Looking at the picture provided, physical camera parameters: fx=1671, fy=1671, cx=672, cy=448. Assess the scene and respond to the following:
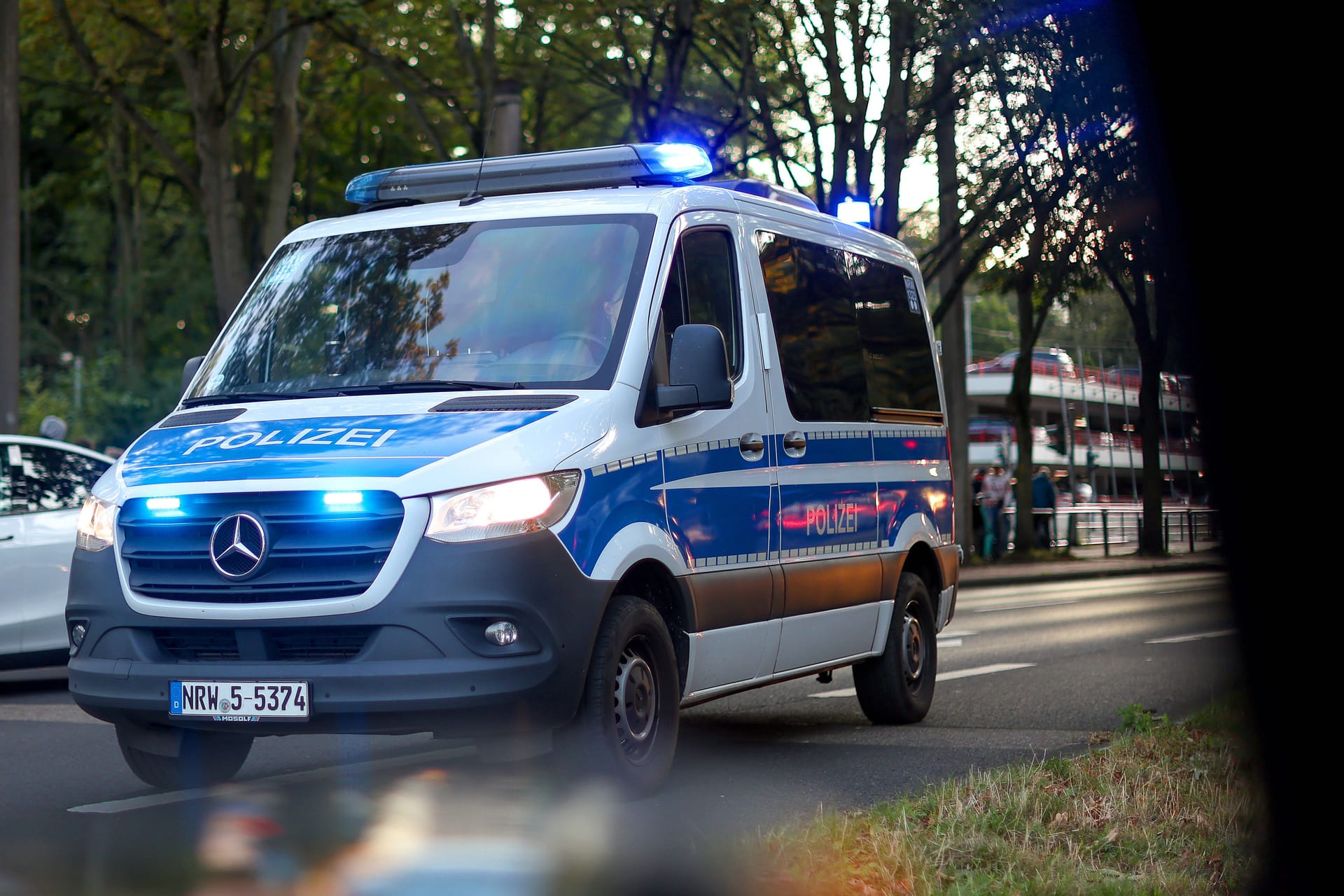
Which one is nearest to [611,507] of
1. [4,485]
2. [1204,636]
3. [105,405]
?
[1204,636]

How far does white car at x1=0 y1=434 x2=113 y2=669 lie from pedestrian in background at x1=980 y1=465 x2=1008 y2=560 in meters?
21.8

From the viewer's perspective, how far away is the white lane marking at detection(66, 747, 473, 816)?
620cm

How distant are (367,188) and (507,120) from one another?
34.8 ft

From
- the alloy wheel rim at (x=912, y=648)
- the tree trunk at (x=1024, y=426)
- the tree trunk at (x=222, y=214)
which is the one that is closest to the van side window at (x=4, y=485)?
the alloy wheel rim at (x=912, y=648)

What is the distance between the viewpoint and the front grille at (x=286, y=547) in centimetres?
545

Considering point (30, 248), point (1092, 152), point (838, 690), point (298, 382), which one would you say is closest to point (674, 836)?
point (298, 382)

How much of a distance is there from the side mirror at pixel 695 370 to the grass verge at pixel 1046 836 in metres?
1.68

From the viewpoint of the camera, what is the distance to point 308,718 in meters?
5.48

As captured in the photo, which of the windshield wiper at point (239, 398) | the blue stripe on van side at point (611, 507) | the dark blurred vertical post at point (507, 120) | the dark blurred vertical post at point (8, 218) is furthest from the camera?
the dark blurred vertical post at point (507, 120)

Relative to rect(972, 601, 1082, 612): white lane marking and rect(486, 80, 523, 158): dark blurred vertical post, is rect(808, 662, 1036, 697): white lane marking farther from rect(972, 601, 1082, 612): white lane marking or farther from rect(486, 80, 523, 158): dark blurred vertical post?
rect(486, 80, 523, 158): dark blurred vertical post

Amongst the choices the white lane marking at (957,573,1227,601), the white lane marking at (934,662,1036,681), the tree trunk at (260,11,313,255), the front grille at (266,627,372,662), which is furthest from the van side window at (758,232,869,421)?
the tree trunk at (260,11,313,255)

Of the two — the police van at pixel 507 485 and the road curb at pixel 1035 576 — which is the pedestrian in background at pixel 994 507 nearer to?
the road curb at pixel 1035 576

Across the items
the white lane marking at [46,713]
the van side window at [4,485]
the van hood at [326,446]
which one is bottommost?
the white lane marking at [46,713]

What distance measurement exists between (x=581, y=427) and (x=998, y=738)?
335cm
